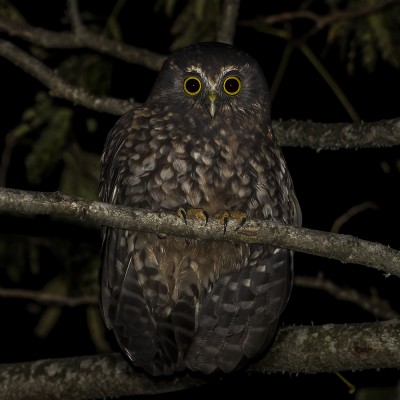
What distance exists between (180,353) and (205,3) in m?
1.97

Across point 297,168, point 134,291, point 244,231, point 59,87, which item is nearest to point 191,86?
point 59,87

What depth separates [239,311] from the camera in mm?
4684

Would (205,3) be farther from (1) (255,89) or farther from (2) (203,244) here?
(2) (203,244)

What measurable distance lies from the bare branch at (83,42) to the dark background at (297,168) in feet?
4.18

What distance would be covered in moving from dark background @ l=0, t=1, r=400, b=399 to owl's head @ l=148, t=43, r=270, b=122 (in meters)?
1.84

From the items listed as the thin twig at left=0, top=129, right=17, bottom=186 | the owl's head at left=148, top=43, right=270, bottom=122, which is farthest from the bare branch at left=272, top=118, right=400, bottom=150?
the thin twig at left=0, top=129, right=17, bottom=186

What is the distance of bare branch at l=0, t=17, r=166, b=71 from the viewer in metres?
5.24

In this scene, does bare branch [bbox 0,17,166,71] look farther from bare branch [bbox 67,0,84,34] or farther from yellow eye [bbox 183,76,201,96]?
yellow eye [bbox 183,76,201,96]

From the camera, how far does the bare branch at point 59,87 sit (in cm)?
502

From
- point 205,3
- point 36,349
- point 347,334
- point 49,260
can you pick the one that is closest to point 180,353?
point 347,334

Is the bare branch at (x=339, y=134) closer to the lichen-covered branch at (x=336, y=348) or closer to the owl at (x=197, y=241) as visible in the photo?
the owl at (x=197, y=241)

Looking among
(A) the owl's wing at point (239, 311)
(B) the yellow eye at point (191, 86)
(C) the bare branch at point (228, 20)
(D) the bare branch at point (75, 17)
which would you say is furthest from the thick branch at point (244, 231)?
(D) the bare branch at point (75, 17)

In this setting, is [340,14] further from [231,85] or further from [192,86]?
[192,86]

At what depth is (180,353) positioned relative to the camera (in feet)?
15.1
